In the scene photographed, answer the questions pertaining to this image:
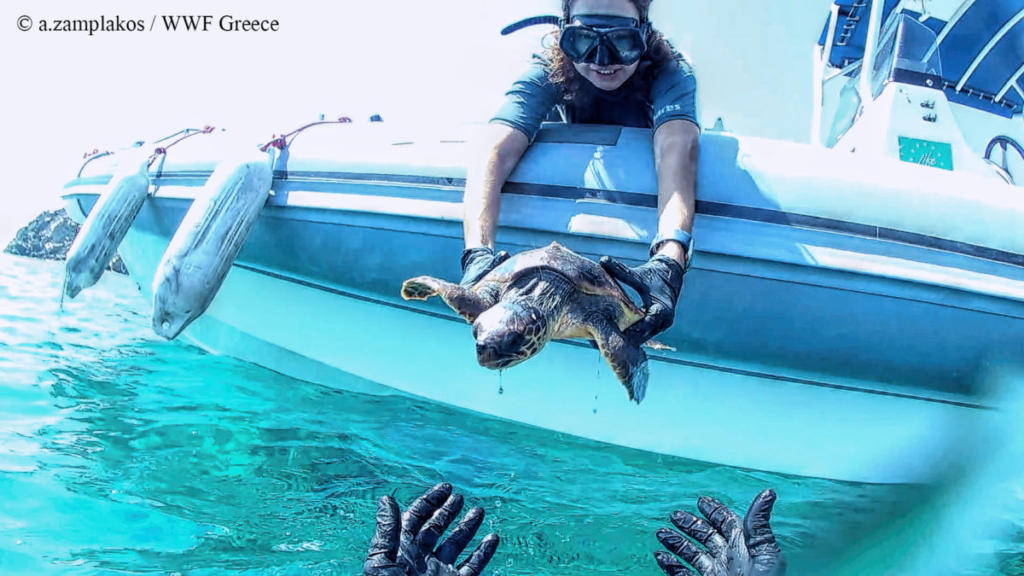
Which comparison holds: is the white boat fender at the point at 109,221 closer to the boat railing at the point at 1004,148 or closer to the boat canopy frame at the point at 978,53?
the boat canopy frame at the point at 978,53

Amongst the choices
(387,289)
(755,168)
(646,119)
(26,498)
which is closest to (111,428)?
(26,498)

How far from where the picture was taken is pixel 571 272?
125cm

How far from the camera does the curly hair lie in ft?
6.70

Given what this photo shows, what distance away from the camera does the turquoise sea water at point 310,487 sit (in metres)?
1.58

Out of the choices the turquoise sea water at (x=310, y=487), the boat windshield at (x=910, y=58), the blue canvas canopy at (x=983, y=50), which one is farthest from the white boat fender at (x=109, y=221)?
the blue canvas canopy at (x=983, y=50)

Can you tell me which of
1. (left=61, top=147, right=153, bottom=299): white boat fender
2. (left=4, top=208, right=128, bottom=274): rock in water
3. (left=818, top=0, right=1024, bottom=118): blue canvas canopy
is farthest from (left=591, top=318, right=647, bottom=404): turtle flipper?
(left=4, top=208, right=128, bottom=274): rock in water

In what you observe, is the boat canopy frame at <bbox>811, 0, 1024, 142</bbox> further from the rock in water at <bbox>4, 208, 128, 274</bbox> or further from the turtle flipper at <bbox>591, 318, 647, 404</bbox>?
the rock in water at <bbox>4, 208, 128, 274</bbox>

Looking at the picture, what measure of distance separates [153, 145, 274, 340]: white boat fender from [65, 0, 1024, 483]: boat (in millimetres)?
136

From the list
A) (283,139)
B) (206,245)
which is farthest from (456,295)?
(283,139)

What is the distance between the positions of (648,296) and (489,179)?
761 millimetres

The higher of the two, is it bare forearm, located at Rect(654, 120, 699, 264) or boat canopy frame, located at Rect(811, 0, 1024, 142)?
boat canopy frame, located at Rect(811, 0, 1024, 142)

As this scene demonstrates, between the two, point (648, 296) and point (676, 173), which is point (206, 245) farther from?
point (648, 296)

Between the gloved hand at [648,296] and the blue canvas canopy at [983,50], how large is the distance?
4095mm

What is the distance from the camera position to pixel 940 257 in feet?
6.43
